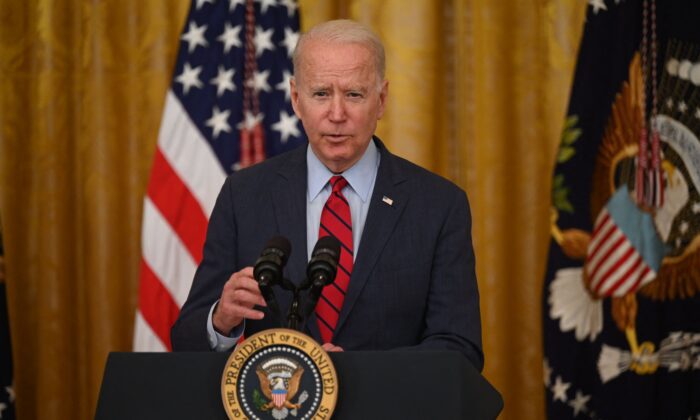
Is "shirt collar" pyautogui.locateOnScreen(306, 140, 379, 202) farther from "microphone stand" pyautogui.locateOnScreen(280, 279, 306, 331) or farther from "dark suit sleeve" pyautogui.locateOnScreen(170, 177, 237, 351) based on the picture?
"microphone stand" pyautogui.locateOnScreen(280, 279, 306, 331)

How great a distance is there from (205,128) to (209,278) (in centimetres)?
203

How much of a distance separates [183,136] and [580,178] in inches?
71.2

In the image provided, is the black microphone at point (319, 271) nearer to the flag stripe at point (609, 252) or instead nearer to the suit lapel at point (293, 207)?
the suit lapel at point (293, 207)

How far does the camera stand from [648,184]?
4.30 metres

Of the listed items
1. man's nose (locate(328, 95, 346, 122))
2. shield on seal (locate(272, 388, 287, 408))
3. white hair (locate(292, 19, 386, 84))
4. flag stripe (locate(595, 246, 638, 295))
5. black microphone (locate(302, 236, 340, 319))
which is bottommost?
shield on seal (locate(272, 388, 287, 408))

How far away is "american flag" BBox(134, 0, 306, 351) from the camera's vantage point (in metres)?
4.45

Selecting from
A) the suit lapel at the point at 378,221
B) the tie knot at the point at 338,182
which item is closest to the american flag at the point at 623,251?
the suit lapel at the point at 378,221

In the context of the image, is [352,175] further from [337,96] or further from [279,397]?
[279,397]

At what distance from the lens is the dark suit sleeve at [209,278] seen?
2.46 meters

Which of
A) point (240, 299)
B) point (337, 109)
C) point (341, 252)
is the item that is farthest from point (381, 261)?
point (240, 299)

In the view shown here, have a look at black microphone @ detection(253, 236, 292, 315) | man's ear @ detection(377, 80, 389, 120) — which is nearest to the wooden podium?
black microphone @ detection(253, 236, 292, 315)

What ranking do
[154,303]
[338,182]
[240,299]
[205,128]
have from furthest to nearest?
[205,128]
[154,303]
[338,182]
[240,299]

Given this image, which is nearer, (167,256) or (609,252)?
(609,252)

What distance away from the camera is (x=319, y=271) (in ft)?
6.56
